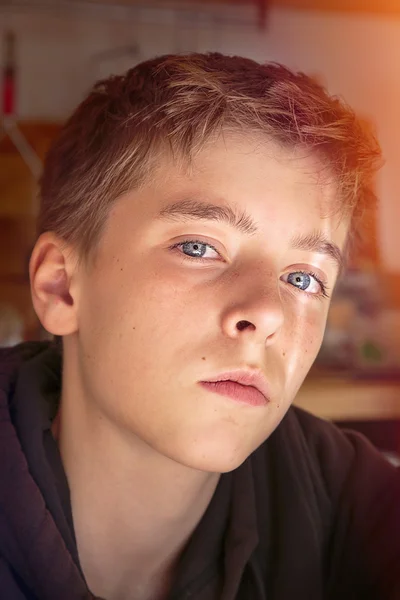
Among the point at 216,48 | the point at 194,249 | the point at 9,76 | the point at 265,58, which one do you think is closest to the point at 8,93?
the point at 9,76

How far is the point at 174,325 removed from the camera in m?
0.48

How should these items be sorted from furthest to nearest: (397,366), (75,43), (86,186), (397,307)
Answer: (75,43), (397,307), (397,366), (86,186)

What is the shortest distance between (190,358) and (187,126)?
22 cm

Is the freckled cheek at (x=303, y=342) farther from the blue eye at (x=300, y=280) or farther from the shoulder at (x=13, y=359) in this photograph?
the shoulder at (x=13, y=359)

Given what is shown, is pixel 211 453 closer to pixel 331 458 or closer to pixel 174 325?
pixel 174 325

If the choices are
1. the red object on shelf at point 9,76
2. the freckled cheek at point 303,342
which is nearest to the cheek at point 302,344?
the freckled cheek at point 303,342

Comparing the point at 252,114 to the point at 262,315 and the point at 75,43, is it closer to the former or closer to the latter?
the point at 262,315

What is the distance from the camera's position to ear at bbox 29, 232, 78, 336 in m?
0.58

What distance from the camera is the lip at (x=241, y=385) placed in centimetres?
47

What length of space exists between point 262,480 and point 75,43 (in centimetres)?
120

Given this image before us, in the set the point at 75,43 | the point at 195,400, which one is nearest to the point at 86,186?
the point at 195,400

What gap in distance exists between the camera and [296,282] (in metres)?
0.55

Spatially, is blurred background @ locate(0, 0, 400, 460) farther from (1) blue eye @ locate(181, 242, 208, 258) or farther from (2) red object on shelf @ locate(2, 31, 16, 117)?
(1) blue eye @ locate(181, 242, 208, 258)

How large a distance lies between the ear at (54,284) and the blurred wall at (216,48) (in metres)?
0.49
